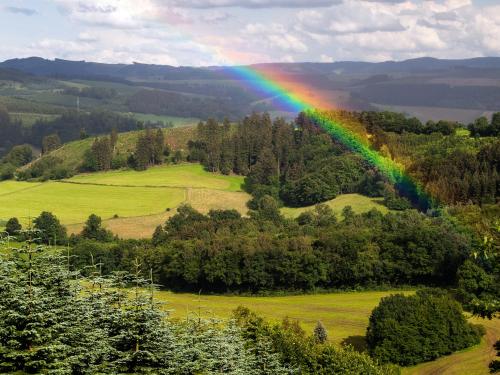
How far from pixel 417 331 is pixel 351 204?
7119cm

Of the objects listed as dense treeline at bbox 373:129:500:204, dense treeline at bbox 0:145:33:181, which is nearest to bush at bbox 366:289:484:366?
dense treeline at bbox 373:129:500:204

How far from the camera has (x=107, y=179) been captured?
518ft

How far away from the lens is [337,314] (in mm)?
73438

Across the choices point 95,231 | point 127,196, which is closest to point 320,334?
point 95,231

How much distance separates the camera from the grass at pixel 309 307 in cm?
6831

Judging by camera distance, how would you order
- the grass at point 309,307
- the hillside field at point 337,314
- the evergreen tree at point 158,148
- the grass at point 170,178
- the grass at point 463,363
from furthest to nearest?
the evergreen tree at point 158,148 < the grass at point 170,178 < the grass at point 309,307 < the hillside field at point 337,314 < the grass at point 463,363

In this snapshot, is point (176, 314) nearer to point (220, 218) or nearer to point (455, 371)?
→ point (455, 371)

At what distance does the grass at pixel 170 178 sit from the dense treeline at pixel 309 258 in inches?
2048

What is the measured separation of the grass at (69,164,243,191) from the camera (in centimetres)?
15050

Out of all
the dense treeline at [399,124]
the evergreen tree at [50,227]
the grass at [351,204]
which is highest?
the dense treeline at [399,124]

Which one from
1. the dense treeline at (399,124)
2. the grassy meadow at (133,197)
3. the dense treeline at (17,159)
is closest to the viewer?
the grassy meadow at (133,197)

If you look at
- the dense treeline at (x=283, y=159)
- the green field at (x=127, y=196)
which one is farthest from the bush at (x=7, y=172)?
the dense treeline at (x=283, y=159)

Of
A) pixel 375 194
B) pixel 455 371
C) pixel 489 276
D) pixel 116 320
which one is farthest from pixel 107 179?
pixel 116 320

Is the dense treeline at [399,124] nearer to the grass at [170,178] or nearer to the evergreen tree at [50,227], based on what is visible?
the grass at [170,178]
